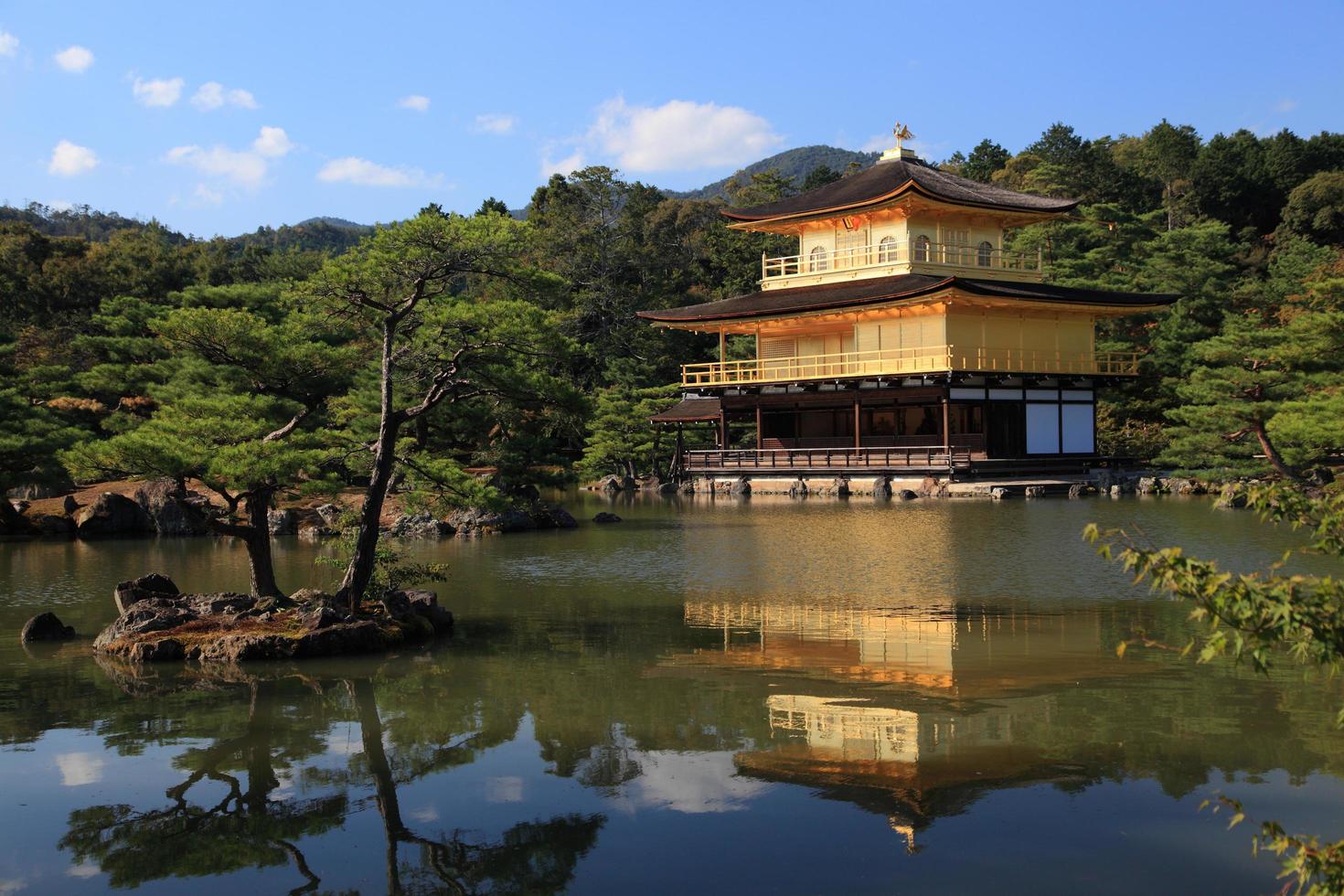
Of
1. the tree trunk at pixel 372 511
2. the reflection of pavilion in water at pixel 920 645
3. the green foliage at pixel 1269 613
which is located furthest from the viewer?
the tree trunk at pixel 372 511

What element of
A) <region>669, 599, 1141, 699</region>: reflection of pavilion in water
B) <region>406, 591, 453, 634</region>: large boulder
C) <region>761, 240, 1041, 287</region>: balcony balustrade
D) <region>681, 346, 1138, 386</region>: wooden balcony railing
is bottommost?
<region>669, 599, 1141, 699</region>: reflection of pavilion in water

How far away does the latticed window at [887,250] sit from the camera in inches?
1455

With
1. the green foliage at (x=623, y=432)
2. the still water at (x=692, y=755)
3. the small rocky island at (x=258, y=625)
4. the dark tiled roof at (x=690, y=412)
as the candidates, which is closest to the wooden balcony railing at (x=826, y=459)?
the dark tiled roof at (x=690, y=412)

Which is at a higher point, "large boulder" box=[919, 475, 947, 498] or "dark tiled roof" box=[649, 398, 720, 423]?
"dark tiled roof" box=[649, 398, 720, 423]

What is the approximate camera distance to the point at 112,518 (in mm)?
26141

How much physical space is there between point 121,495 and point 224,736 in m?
20.1

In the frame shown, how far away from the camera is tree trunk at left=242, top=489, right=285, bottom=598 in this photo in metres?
12.9

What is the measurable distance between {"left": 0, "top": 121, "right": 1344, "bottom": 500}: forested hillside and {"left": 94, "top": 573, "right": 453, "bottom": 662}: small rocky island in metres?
1.49

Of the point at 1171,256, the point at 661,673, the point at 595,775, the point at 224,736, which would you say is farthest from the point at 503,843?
the point at 1171,256

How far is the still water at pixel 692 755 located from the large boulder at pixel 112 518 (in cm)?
1244

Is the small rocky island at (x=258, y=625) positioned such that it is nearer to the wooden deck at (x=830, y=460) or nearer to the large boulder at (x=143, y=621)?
the large boulder at (x=143, y=621)

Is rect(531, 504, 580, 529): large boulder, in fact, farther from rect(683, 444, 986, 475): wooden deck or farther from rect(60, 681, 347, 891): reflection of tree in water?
rect(60, 681, 347, 891): reflection of tree in water

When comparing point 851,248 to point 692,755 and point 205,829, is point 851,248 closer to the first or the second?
point 692,755

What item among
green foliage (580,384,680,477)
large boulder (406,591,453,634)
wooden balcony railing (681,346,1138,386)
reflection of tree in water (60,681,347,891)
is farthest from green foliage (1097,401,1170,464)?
reflection of tree in water (60,681,347,891)
